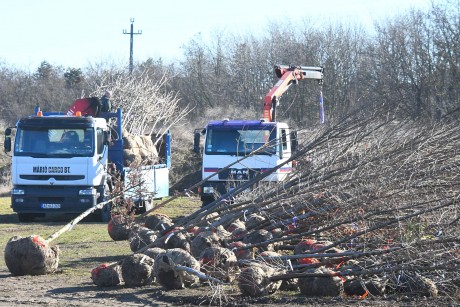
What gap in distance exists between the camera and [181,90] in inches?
2420

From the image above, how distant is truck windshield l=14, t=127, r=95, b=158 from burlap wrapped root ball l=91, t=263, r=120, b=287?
10.2 metres

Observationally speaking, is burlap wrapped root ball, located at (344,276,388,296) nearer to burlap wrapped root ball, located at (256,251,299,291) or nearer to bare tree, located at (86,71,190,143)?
burlap wrapped root ball, located at (256,251,299,291)

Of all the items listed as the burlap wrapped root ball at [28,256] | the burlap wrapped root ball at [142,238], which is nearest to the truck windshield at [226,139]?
the burlap wrapped root ball at [142,238]

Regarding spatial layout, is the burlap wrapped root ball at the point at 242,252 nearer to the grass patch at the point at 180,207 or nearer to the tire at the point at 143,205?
the tire at the point at 143,205

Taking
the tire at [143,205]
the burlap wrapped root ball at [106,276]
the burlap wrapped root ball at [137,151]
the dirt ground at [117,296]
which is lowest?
the dirt ground at [117,296]

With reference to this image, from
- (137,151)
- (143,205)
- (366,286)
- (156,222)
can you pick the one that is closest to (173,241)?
(156,222)

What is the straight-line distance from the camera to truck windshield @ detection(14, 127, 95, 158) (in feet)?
70.5

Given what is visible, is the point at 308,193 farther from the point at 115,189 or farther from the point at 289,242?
the point at 115,189

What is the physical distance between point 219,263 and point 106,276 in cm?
162

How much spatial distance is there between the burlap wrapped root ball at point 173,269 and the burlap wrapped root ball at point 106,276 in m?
0.73

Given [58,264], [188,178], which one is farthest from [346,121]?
[188,178]

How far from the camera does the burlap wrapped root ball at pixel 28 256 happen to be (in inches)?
486

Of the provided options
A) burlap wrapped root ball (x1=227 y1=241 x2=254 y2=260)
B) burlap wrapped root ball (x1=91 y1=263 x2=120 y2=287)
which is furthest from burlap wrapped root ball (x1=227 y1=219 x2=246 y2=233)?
burlap wrapped root ball (x1=91 y1=263 x2=120 y2=287)

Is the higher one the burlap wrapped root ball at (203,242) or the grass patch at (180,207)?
the burlap wrapped root ball at (203,242)
